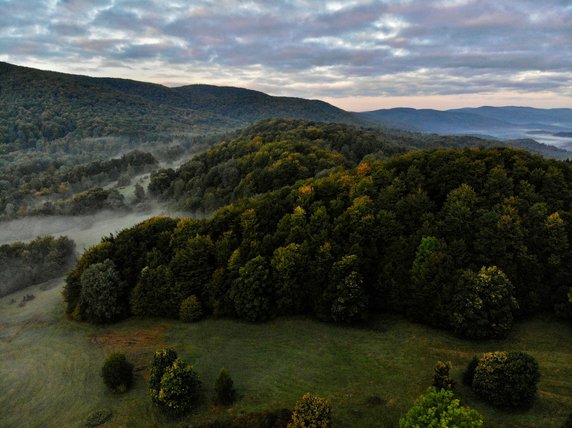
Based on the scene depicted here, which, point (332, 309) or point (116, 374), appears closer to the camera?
point (116, 374)

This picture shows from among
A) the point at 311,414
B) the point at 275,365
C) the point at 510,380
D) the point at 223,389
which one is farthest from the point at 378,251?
the point at 311,414

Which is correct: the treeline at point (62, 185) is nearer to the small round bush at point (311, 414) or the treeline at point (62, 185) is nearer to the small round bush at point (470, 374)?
the small round bush at point (311, 414)

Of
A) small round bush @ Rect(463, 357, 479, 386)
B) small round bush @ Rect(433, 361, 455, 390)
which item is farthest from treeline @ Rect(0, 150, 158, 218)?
small round bush @ Rect(463, 357, 479, 386)

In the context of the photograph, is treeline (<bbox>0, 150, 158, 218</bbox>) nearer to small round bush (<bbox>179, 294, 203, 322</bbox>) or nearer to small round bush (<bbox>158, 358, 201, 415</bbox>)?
small round bush (<bbox>179, 294, 203, 322</bbox>)

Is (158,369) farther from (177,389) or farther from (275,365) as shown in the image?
(275,365)

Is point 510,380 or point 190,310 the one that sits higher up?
point 510,380

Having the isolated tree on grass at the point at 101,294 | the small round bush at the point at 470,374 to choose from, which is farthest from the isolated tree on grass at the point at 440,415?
the isolated tree on grass at the point at 101,294

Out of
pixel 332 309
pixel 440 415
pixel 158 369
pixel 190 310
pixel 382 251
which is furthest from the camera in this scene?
pixel 190 310
